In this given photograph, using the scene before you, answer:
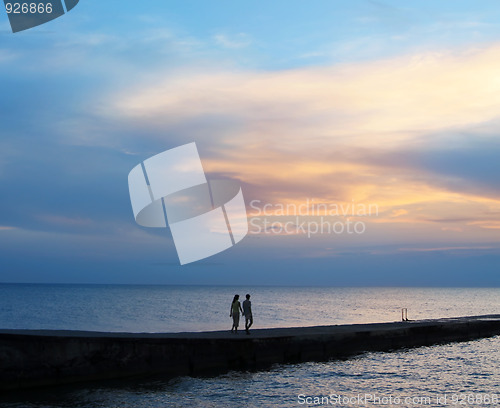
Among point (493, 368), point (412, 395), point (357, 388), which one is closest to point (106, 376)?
point (357, 388)

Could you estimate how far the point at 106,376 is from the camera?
19.3 meters

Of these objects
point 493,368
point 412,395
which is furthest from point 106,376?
point 493,368

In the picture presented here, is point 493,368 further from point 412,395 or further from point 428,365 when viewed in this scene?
point 412,395

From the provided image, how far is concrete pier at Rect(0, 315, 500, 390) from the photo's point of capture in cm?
1789

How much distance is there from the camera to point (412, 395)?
19625 millimetres

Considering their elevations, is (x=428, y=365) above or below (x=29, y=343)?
below

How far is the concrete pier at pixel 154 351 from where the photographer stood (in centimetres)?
1789

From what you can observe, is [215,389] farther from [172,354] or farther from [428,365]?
[428,365]

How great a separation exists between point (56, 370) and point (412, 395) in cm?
1254

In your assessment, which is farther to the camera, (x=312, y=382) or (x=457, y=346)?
(x=457, y=346)

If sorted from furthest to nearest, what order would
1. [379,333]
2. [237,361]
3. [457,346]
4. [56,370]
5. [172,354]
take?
[457,346] → [379,333] → [237,361] → [172,354] → [56,370]

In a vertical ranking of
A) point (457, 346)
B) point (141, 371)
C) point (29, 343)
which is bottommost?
point (457, 346)

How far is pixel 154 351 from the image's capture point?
20641 millimetres

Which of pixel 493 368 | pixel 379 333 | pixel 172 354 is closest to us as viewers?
pixel 172 354
